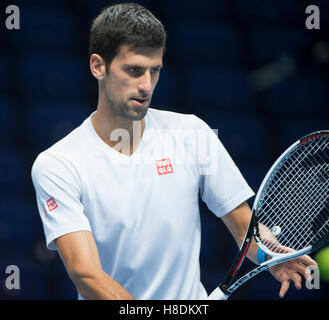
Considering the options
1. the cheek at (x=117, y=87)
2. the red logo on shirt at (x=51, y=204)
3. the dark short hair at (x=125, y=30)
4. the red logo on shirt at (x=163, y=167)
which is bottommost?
the red logo on shirt at (x=51, y=204)

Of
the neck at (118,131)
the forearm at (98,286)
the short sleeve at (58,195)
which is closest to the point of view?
the forearm at (98,286)

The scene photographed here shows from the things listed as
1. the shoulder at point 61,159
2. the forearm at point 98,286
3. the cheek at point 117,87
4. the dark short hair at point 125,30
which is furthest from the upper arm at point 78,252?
the dark short hair at point 125,30

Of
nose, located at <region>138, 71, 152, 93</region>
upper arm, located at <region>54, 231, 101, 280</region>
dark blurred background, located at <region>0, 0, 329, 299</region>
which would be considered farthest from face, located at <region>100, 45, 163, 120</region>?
dark blurred background, located at <region>0, 0, 329, 299</region>

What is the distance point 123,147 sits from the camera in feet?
6.57

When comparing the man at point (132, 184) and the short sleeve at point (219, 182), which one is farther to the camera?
the short sleeve at point (219, 182)

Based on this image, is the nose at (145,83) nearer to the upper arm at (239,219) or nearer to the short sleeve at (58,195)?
the short sleeve at (58,195)

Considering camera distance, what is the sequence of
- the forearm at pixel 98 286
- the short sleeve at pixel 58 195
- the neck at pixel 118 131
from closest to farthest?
the forearm at pixel 98 286, the short sleeve at pixel 58 195, the neck at pixel 118 131

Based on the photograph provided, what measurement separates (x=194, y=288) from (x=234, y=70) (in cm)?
259

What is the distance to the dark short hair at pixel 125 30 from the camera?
1911 mm

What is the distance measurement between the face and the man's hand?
594 mm

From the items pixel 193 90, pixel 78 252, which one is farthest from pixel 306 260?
pixel 193 90

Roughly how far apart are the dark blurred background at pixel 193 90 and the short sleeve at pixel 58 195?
4.72ft

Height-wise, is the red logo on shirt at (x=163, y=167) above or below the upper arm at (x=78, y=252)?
above

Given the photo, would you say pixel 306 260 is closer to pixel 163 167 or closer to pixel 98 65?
pixel 163 167
